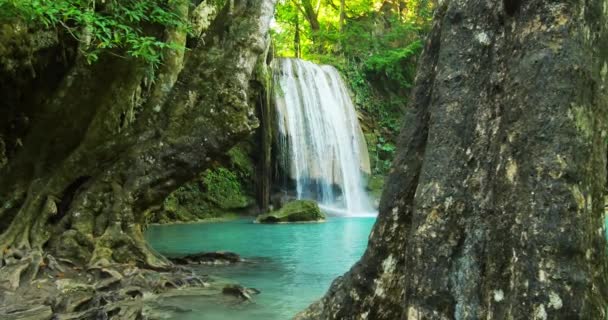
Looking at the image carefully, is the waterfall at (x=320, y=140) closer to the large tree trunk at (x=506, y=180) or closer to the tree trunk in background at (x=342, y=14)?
the tree trunk in background at (x=342, y=14)

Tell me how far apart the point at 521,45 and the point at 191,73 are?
5.57 m

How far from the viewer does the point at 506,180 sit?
89.6 inches

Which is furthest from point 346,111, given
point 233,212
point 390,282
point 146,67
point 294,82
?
point 390,282

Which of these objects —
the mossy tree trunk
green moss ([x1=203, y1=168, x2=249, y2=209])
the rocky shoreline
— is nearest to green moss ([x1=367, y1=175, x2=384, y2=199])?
green moss ([x1=203, y1=168, x2=249, y2=209])

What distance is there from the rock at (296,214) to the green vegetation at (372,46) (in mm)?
6530

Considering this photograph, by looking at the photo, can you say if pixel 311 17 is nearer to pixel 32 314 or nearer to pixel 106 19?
pixel 106 19

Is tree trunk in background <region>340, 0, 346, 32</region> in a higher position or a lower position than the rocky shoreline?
higher

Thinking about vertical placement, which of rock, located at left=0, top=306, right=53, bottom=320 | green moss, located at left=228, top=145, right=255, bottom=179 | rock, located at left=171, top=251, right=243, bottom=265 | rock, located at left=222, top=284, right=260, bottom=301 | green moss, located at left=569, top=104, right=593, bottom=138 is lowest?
rock, located at left=222, top=284, right=260, bottom=301

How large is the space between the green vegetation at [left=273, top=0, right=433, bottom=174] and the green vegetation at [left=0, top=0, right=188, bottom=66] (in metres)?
16.5

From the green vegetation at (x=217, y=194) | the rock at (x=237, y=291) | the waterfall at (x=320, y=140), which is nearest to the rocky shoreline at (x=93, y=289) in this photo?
the rock at (x=237, y=291)

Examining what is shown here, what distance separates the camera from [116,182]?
672 centimetres

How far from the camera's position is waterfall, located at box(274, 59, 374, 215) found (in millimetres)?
20203

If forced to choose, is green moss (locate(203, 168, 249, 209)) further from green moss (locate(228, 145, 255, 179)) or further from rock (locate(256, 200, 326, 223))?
rock (locate(256, 200, 326, 223))

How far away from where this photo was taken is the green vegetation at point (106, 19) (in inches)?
195
